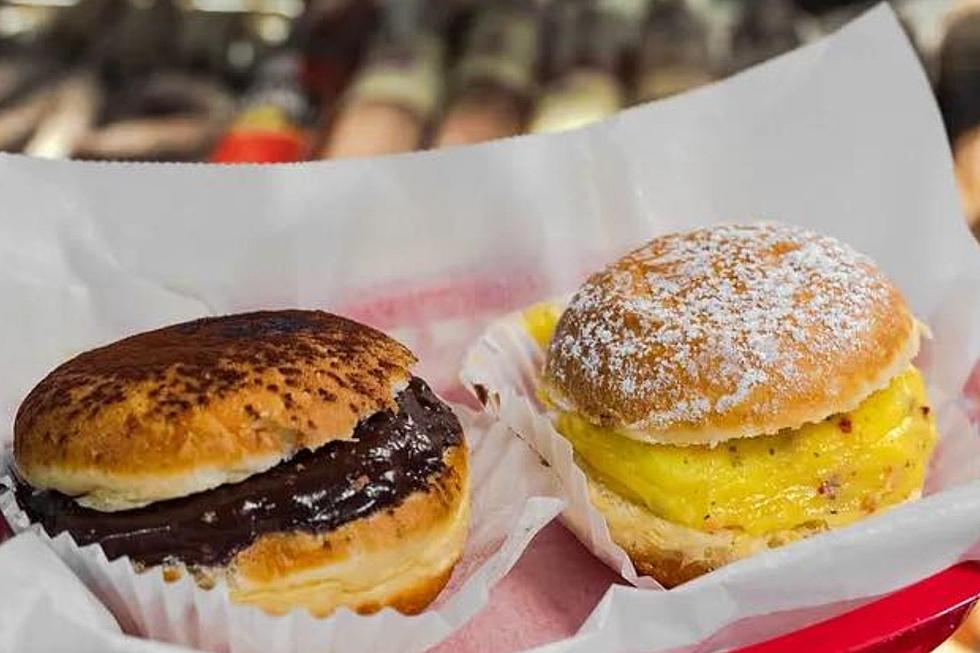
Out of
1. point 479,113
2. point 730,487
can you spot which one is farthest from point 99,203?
point 479,113

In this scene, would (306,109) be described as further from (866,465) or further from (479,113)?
(866,465)

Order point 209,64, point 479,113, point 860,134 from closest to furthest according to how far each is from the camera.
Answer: point 860,134
point 479,113
point 209,64

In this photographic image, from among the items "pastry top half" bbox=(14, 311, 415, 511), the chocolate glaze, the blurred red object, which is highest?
"pastry top half" bbox=(14, 311, 415, 511)

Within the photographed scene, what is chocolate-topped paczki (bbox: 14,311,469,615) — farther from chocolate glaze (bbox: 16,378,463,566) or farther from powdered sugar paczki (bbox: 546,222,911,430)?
powdered sugar paczki (bbox: 546,222,911,430)

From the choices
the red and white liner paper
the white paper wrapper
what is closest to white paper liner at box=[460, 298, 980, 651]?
the white paper wrapper

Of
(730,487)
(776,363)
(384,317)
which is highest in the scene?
(776,363)

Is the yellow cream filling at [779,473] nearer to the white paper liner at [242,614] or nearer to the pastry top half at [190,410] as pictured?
the white paper liner at [242,614]

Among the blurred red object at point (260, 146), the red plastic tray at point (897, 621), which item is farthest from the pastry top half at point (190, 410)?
the blurred red object at point (260, 146)
